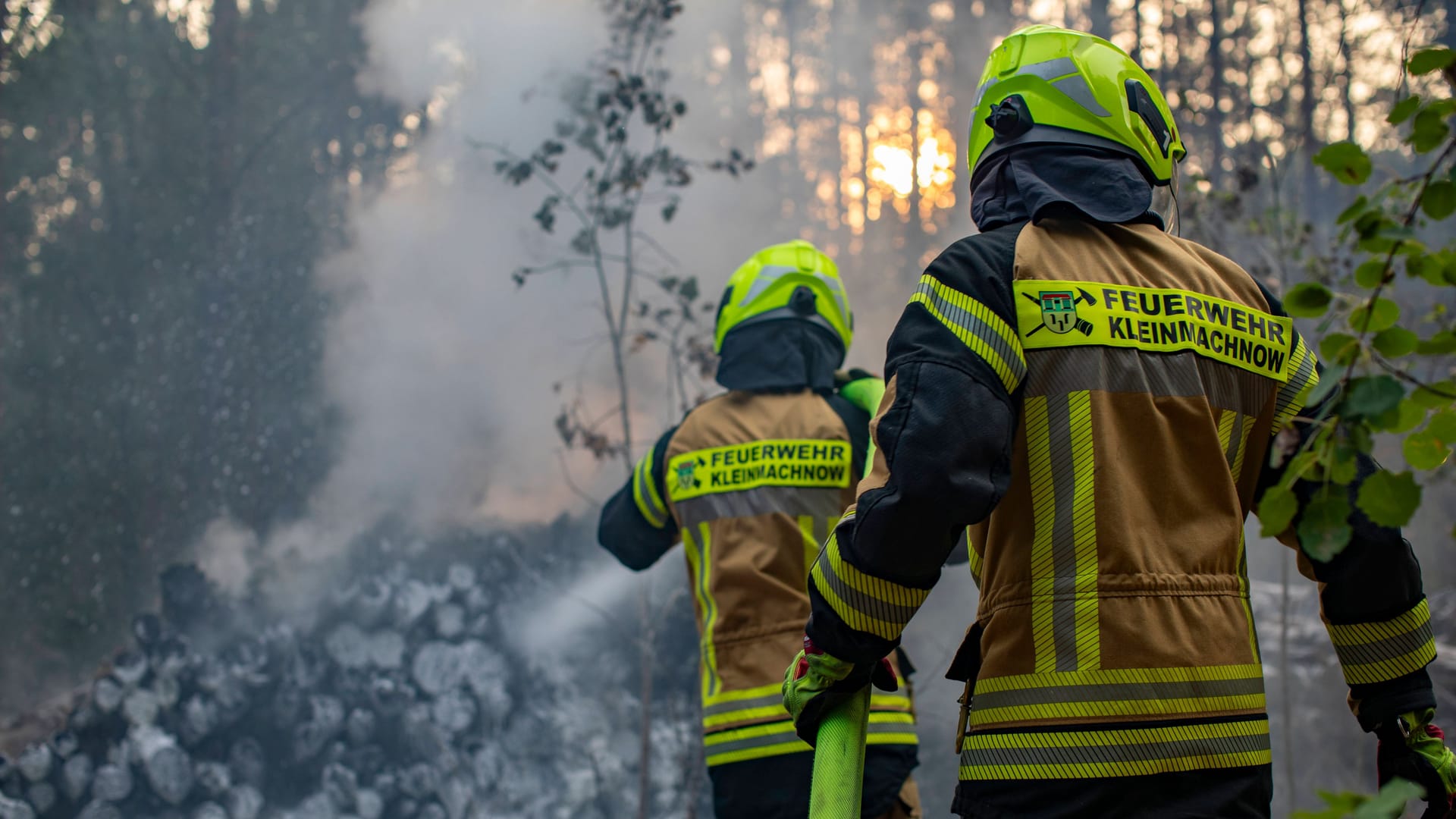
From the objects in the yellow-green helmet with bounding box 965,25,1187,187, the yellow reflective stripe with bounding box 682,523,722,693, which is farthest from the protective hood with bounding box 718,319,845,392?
the yellow-green helmet with bounding box 965,25,1187,187

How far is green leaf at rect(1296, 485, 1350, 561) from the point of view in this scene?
813 mm

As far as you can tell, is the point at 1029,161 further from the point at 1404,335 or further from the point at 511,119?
the point at 511,119

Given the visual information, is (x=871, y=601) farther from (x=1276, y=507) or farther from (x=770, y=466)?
(x=770, y=466)

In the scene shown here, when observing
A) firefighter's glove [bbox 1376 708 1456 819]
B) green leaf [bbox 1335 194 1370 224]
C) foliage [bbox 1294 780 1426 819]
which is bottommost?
foliage [bbox 1294 780 1426 819]

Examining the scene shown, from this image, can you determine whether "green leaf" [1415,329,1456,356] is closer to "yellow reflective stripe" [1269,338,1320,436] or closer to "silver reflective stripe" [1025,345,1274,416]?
"silver reflective stripe" [1025,345,1274,416]

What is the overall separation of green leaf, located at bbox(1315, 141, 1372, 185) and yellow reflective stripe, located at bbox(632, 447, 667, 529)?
8.01ft

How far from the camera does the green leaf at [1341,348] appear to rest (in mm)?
793

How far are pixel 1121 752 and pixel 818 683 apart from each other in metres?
0.44

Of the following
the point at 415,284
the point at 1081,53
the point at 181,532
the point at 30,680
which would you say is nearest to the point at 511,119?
the point at 415,284

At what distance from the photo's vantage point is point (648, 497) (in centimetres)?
316

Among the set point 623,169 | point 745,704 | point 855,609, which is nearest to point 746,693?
point 745,704

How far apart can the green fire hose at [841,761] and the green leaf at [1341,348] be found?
94 cm

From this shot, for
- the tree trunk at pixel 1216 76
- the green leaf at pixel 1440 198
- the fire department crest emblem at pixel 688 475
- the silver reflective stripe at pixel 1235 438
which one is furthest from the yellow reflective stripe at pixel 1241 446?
the tree trunk at pixel 1216 76

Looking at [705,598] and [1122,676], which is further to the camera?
[705,598]
